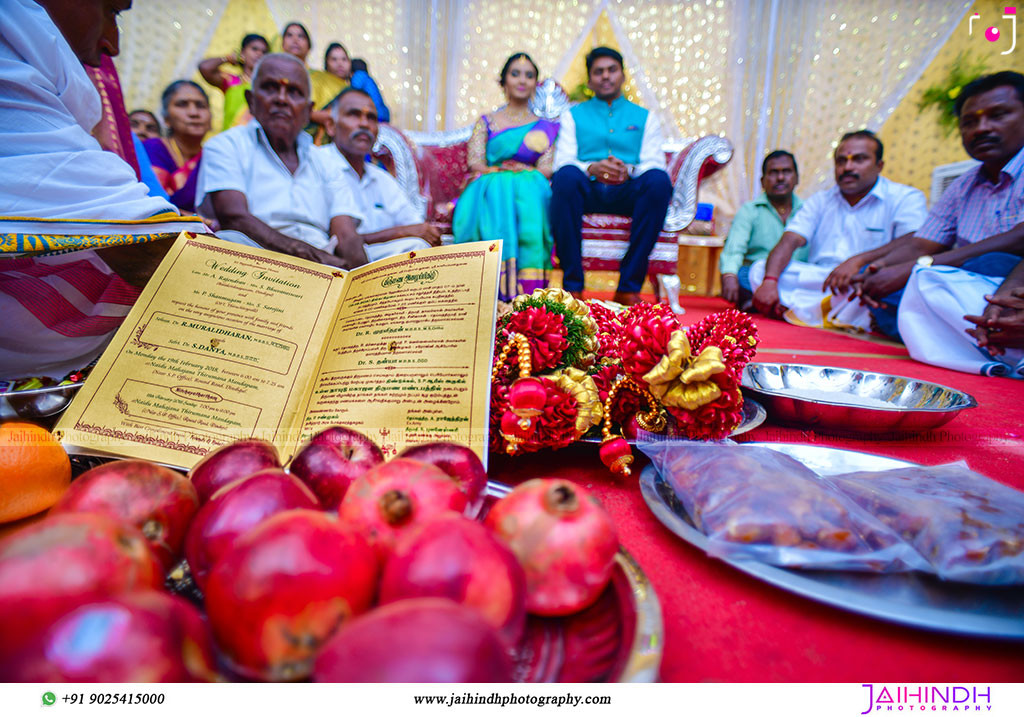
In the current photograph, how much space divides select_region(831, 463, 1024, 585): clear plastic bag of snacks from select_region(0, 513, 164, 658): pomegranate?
0.52 metres

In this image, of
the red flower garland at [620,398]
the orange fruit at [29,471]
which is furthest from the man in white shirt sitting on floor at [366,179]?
the orange fruit at [29,471]

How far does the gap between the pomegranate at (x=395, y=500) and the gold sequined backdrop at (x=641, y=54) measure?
527 cm

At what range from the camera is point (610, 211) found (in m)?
3.01

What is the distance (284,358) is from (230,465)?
20 cm

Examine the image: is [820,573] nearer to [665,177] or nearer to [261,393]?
[261,393]

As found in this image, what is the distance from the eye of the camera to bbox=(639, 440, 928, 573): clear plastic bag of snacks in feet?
1.16

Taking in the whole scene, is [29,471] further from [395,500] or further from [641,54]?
[641,54]

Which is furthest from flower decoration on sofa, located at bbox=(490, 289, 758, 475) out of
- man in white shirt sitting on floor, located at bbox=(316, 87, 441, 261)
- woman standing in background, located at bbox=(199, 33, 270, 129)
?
woman standing in background, located at bbox=(199, 33, 270, 129)

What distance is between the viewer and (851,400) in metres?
0.83

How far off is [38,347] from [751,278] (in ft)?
11.8

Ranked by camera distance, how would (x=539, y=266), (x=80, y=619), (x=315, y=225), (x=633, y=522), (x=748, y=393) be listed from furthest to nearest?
(x=539, y=266) < (x=315, y=225) < (x=748, y=393) < (x=633, y=522) < (x=80, y=619)

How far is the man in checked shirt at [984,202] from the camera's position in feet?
5.39

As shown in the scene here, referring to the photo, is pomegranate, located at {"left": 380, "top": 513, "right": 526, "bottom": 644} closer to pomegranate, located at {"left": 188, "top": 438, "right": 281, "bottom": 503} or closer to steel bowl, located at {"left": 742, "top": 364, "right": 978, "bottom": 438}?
pomegranate, located at {"left": 188, "top": 438, "right": 281, "bottom": 503}
